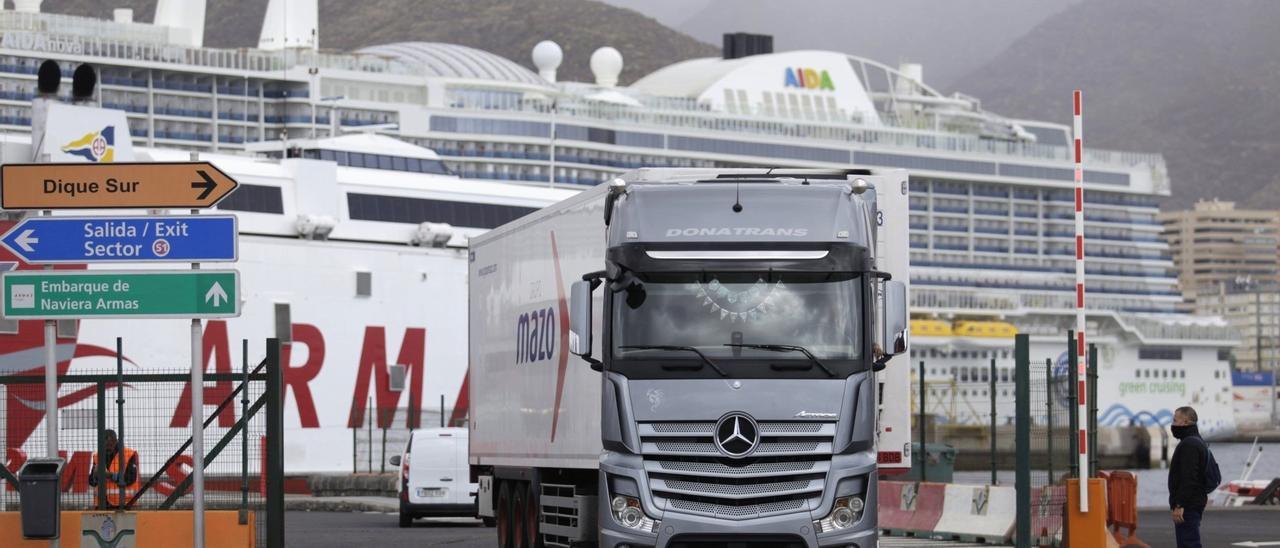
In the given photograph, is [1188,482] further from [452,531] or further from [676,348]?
[452,531]

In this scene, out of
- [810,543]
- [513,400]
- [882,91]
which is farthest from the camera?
[882,91]

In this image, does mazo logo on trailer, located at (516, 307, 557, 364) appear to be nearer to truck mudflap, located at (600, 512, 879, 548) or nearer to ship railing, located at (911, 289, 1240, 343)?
truck mudflap, located at (600, 512, 879, 548)

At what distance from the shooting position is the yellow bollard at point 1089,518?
18.2 metres

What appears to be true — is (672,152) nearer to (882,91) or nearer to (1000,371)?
(1000,371)

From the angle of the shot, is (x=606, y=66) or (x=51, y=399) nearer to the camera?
(x=51, y=399)

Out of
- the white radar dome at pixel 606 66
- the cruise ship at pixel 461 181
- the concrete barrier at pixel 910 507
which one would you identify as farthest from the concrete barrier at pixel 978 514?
the white radar dome at pixel 606 66

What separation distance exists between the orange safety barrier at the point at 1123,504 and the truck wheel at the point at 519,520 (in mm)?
5270

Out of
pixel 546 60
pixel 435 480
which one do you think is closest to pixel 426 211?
pixel 435 480

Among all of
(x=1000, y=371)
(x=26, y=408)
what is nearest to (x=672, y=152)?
(x=1000, y=371)

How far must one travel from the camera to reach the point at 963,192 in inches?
4833

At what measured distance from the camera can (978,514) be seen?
22641mm

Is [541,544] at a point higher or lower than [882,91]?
lower

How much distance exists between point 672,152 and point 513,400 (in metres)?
87.3

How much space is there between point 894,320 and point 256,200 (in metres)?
37.7
